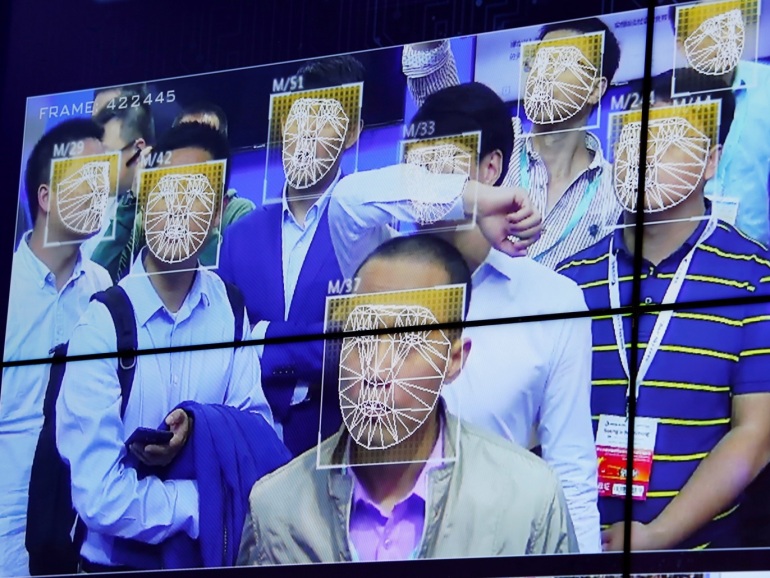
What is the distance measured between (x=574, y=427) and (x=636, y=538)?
0.32m

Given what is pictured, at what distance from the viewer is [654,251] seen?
4.59m

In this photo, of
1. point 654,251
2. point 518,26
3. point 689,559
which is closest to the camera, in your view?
point 689,559

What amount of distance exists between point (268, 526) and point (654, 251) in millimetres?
1180

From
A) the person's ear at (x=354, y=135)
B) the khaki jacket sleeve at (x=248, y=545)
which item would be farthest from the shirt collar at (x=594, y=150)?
the khaki jacket sleeve at (x=248, y=545)

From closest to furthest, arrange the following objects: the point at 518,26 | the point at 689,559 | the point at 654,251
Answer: the point at 689,559 → the point at 654,251 → the point at 518,26

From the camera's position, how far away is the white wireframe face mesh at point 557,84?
4.79 metres

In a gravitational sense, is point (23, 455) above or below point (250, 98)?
below

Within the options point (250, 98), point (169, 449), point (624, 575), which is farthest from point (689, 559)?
point (250, 98)

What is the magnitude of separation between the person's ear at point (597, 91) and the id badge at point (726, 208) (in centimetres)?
43

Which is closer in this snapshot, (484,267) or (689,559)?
(689,559)

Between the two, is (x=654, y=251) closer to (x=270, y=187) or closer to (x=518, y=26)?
(x=518, y=26)

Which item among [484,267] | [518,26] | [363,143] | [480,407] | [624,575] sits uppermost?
[518,26]
